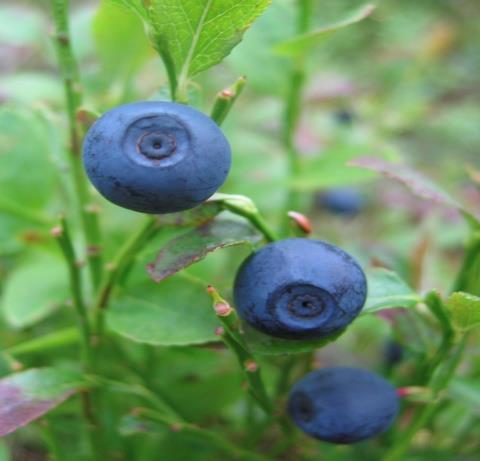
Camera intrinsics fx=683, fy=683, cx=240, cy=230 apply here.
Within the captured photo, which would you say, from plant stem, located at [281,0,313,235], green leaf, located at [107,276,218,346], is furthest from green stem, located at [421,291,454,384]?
plant stem, located at [281,0,313,235]

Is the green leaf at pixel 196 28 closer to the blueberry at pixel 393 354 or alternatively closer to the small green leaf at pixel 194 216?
the small green leaf at pixel 194 216

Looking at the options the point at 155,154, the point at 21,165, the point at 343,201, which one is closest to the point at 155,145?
the point at 155,154


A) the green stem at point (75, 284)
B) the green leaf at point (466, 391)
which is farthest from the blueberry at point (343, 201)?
the green stem at point (75, 284)

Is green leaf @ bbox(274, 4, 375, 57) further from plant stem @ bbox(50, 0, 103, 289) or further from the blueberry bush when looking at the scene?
plant stem @ bbox(50, 0, 103, 289)

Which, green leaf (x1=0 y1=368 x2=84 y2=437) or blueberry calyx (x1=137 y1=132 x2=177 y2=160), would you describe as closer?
blueberry calyx (x1=137 y1=132 x2=177 y2=160)

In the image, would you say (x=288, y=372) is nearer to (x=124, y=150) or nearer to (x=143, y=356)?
(x=143, y=356)

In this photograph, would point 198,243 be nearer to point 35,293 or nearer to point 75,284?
point 75,284
